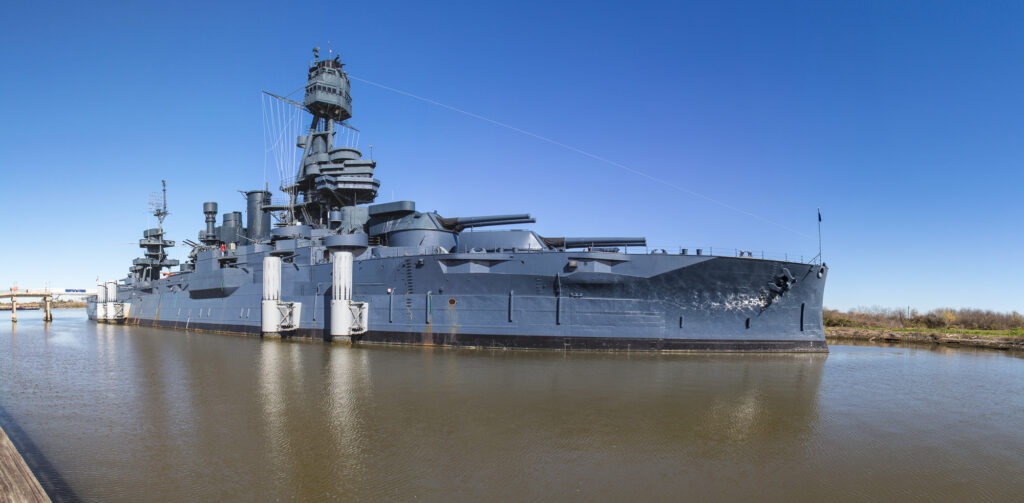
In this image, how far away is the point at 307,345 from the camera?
22.4 m

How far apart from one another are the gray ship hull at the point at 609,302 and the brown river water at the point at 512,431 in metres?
2.24

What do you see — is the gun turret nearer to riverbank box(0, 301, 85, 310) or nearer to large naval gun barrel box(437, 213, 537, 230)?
large naval gun barrel box(437, 213, 537, 230)

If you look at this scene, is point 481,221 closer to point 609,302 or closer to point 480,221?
point 480,221

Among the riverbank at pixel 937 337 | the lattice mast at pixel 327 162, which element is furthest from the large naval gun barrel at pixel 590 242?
the riverbank at pixel 937 337

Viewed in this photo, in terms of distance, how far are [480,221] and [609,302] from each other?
6577 mm

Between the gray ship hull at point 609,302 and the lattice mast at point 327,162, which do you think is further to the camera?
the lattice mast at point 327,162

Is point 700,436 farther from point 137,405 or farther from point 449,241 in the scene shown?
point 449,241

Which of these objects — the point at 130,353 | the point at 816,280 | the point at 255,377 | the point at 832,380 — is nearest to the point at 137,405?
the point at 255,377

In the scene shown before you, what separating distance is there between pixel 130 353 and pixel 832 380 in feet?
81.9

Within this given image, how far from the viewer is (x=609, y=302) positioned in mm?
18516

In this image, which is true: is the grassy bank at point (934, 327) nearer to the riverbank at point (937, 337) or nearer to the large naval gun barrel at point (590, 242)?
the riverbank at point (937, 337)

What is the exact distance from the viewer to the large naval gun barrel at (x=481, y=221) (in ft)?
68.1

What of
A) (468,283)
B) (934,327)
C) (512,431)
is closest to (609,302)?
(468,283)

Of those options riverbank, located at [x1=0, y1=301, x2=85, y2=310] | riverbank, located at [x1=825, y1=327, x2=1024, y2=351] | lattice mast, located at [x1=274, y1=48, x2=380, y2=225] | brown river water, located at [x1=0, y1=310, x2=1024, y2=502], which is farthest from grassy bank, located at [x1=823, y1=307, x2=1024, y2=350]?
riverbank, located at [x1=0, y1=301, x2=85, y2=310]
